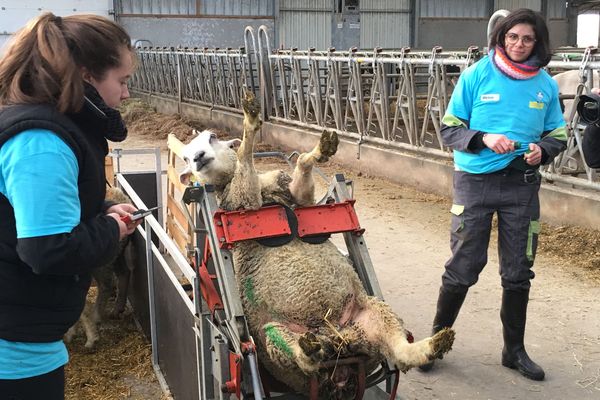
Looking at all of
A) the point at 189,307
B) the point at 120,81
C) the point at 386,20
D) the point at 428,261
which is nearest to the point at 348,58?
the point at 428,261

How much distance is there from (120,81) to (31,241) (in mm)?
510

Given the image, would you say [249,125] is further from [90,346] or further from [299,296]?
[90,346]

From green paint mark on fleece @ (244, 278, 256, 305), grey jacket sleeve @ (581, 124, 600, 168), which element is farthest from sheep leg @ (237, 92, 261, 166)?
grey jacket sleeve @ (581, 124, 600, 168)

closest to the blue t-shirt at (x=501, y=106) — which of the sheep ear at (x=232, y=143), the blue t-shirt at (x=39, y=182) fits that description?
the sheep ear at (x=232, y=143)

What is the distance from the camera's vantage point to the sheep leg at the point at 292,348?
2.46m

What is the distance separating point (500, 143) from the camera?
323 centimetres

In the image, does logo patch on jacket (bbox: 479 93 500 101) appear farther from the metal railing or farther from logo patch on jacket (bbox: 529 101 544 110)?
the metal railing

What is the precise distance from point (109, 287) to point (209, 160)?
1.60m

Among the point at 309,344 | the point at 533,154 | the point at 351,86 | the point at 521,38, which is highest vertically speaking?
the point at 521,38

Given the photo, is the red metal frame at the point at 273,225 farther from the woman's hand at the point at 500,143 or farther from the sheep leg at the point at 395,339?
the woman's hand at the point at 500,143

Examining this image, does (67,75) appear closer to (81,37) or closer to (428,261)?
(81,37)

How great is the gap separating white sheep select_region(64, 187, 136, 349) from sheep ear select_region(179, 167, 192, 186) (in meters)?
0.96

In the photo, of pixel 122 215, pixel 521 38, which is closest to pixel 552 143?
pixel 521 38

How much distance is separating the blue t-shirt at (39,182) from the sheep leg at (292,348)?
109 cm
